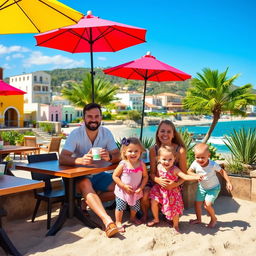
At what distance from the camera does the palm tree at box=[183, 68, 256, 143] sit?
37.2 ft

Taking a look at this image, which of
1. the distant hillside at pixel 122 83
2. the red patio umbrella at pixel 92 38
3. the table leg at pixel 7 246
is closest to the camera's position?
the table leg at pixel 7 246

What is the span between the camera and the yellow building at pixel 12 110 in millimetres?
29956

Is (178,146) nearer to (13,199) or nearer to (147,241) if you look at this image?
(147,241)

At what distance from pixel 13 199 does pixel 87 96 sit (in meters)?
22.7

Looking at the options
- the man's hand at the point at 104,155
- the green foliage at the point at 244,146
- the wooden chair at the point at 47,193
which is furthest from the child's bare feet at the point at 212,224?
the green foliage at the point at 244,146

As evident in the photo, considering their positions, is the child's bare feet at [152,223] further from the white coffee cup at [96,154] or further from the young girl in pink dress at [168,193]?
the white coffee cup at [96,154]

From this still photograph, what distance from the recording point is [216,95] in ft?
37.2

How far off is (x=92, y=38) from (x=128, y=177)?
121 inches

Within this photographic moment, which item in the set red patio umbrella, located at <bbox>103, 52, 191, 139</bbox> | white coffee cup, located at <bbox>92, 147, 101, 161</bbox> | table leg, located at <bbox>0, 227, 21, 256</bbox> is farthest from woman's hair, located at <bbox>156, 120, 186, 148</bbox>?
table leg, located at <bbox>0, 227, 21, 256</bbox>

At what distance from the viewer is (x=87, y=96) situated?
85.4 feet

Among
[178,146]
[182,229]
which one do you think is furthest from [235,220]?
[178,146]

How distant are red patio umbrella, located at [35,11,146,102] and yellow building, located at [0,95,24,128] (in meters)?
26.0

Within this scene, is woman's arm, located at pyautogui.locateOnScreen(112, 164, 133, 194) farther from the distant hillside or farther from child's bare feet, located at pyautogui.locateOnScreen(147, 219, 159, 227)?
the distant hillside

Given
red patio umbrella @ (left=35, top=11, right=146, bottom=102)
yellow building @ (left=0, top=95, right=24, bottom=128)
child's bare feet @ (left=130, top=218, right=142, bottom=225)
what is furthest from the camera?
yellow building @ (left=0, top=95, right=24, bottom=128)
